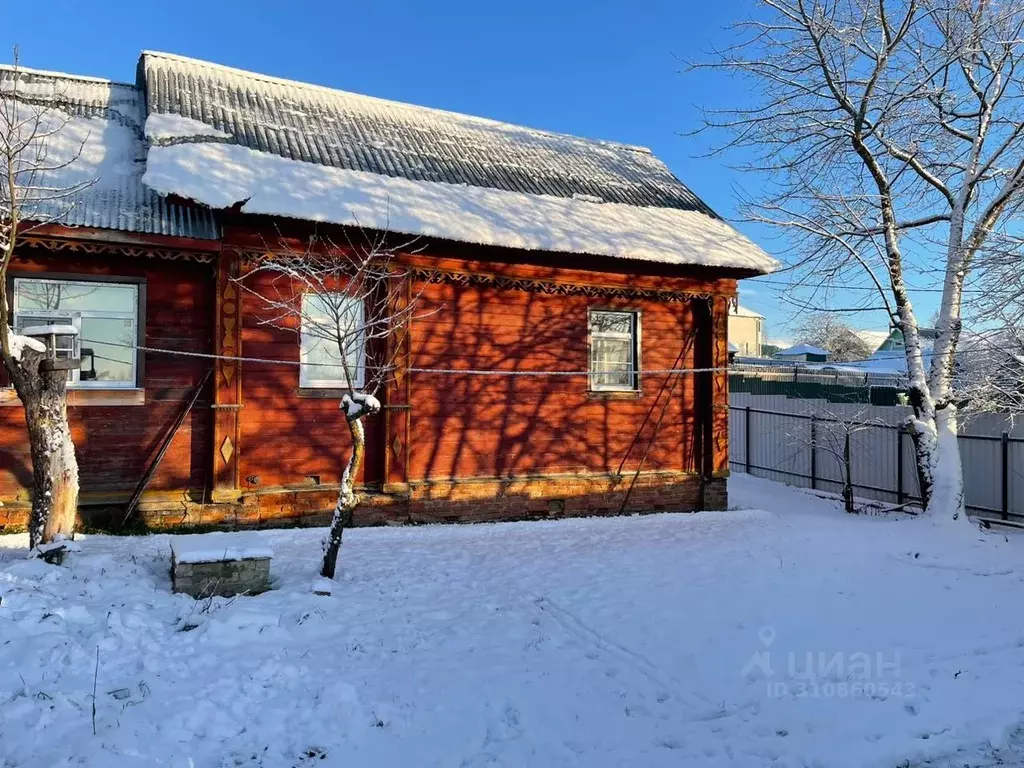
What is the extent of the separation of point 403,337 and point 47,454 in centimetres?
423

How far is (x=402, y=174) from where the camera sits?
33.8 feet

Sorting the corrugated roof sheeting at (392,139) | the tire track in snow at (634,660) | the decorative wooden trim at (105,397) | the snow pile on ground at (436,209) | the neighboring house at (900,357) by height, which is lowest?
the tire track in snow at (634,660)

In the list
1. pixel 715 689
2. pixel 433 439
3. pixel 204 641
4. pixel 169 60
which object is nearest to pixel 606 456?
pixel 433 439

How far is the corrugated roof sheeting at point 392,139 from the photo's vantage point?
9.99m

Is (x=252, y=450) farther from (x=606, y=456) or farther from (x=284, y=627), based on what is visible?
(x=606, y=456)

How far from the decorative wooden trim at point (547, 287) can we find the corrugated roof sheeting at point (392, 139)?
1.92 meters

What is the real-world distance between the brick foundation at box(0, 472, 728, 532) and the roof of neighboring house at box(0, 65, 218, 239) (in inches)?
126

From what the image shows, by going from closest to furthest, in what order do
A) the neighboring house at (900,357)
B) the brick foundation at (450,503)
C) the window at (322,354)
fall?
the brick foundation at (450,503) < the window at (322,354) < the neighboring house at (900,357)

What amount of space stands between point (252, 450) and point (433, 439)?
2.34m

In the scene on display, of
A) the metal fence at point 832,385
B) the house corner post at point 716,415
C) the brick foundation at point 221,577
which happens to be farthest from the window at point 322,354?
the metal fence at point 832,385

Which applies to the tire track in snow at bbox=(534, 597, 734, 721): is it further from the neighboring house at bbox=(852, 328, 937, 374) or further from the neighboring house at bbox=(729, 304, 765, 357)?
the neighboring house at bbox=(729, 304, 765, 357)

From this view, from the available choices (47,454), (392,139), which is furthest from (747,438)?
(47,454)

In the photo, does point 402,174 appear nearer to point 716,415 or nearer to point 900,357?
point 716,415

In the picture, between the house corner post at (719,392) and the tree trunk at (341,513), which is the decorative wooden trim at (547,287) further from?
the tree trunk at (341,513)
